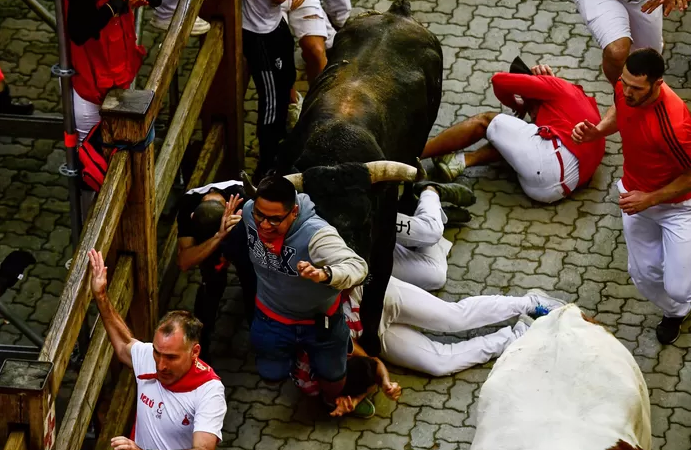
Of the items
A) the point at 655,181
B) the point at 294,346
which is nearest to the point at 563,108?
the point at 655,181

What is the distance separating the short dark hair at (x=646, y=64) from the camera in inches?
277

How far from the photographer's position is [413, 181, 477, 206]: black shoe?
8.40 meters

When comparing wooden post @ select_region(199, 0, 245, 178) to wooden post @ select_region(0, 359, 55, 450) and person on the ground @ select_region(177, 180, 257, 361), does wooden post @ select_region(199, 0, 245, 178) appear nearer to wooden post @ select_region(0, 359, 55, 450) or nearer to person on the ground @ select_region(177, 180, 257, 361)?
person on the ground @ select_region(177, 180, 257, 361)

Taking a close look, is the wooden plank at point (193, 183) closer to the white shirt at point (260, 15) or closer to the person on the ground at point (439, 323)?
the white shirt at point (260, 15)

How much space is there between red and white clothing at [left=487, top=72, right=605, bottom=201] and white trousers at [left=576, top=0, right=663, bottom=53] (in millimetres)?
492

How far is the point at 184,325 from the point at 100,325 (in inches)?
31.8

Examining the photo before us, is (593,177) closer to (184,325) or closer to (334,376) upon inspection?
(334,376)

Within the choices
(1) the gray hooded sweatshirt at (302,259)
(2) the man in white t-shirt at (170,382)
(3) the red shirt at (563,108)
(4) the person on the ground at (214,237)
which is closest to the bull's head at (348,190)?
(1) the gray hooded sweatshirt at (302,259)

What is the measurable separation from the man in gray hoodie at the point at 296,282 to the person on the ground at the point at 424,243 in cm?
120

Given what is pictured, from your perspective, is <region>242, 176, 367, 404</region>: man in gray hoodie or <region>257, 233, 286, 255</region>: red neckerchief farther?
<region>257, 233, 286, 255</region>: red neckerchief

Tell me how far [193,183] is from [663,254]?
317cm

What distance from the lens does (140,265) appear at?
6.54 meters


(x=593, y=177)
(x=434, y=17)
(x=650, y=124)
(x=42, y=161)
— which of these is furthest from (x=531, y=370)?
(x=434, y=17)

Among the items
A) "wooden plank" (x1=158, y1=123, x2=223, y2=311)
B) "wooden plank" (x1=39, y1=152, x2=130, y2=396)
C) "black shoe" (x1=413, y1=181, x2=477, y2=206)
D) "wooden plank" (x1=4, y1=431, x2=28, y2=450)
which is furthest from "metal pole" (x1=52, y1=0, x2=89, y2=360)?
"black shoe" (x1=413, y1=181, x2=477, y2=206)
